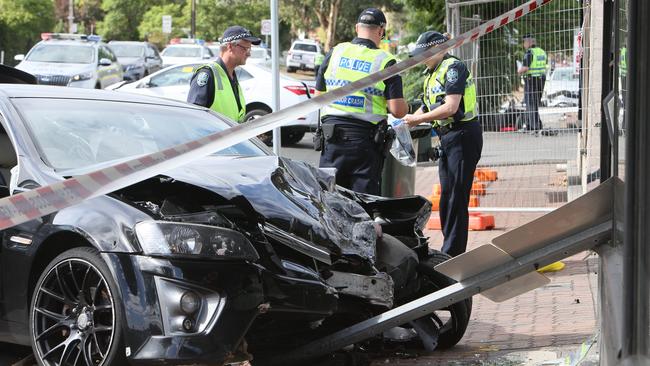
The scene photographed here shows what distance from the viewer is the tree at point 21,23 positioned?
50.0m

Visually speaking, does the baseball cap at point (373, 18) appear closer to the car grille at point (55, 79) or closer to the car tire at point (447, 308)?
the car tire at point (447, 308)

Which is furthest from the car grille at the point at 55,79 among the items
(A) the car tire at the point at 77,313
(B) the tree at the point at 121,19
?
(B) the tree at the point at 121,19

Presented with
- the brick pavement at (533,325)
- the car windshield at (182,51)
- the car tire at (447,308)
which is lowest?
the brick pavement at (533,325)

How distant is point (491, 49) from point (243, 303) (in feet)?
25.3

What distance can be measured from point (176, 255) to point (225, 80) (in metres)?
3.34

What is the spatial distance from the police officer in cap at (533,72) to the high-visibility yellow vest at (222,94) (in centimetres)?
426

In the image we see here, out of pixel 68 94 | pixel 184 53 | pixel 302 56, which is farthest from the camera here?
pixel 302 56

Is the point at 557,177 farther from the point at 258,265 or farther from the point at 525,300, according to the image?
the point at 258,265

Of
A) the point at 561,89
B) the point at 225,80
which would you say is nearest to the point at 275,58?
the point at 225,80

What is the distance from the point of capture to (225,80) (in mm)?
7512

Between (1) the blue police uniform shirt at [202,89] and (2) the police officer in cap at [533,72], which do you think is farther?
(2) the police officer in cap at [533,72]

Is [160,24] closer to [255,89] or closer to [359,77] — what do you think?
[255,89]

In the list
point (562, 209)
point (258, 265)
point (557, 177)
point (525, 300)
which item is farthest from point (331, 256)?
point (557, 177)

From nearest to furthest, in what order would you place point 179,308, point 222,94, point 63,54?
1. point 179,308
2. point 222,94
3. point 63,54
